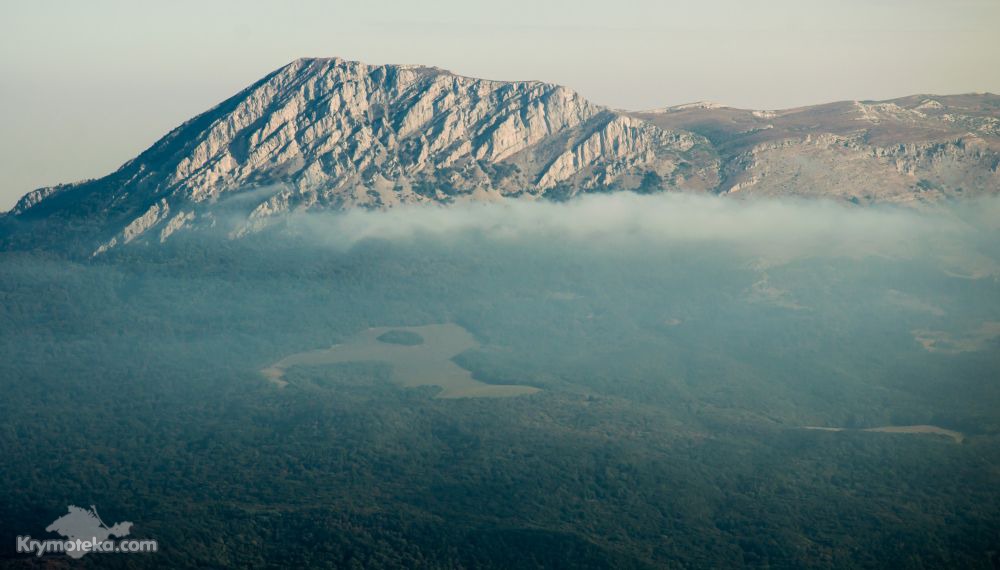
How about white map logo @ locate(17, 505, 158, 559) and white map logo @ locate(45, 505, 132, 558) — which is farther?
white map logo @ locate(45, 505, 132, 558)

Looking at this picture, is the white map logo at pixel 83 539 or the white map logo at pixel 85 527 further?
the white map logo at pixel 85 527

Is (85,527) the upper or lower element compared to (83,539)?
lower

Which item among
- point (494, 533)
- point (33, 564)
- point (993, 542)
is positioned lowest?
point (993, 542)

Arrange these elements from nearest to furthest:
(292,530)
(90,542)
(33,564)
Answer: (33,564) < (90,542) < (292,530)

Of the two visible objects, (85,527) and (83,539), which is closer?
(83,539)

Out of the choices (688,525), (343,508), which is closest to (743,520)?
(688,525)

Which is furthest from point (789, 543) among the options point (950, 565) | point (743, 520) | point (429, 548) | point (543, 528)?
point (429, 548)

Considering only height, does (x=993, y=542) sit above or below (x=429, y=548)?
below

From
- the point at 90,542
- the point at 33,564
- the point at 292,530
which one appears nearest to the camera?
the point at 33,564

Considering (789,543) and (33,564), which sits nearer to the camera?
(33,564)

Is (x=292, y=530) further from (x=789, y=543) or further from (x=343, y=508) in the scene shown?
(x=789, y=543)
